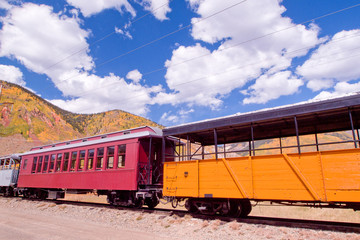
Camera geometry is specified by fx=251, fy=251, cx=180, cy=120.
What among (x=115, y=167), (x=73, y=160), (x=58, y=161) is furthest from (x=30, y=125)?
(x=115, y=167)

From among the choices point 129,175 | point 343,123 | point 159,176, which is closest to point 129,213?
point 129,175

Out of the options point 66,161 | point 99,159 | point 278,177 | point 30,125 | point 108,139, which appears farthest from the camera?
point 30,125

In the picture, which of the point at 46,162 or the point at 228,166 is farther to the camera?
the point at 46,162

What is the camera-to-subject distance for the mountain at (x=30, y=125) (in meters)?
65.6

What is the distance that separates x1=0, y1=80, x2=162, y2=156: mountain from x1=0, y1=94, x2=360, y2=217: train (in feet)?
178

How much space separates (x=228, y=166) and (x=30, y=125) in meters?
79.0

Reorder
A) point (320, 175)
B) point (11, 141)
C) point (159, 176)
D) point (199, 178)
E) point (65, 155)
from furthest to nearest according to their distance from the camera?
1. point (11, 141)
2. point (65, 155)
3. point (159, 176)
4. point (199, 178)
5. point (320, 175)

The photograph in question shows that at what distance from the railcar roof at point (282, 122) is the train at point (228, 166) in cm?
3

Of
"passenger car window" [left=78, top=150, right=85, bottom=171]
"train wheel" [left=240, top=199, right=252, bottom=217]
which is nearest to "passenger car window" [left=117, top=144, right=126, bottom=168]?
"passenger car window" [left=78, top=150, right=85, bottom=171]

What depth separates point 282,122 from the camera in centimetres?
1013

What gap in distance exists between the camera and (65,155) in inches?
669

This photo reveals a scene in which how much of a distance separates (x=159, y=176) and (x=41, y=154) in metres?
11.1

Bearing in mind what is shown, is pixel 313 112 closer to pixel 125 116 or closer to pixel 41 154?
pixel 41 154

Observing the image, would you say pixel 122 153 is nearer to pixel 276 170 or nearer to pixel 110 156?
pixel 110 156
